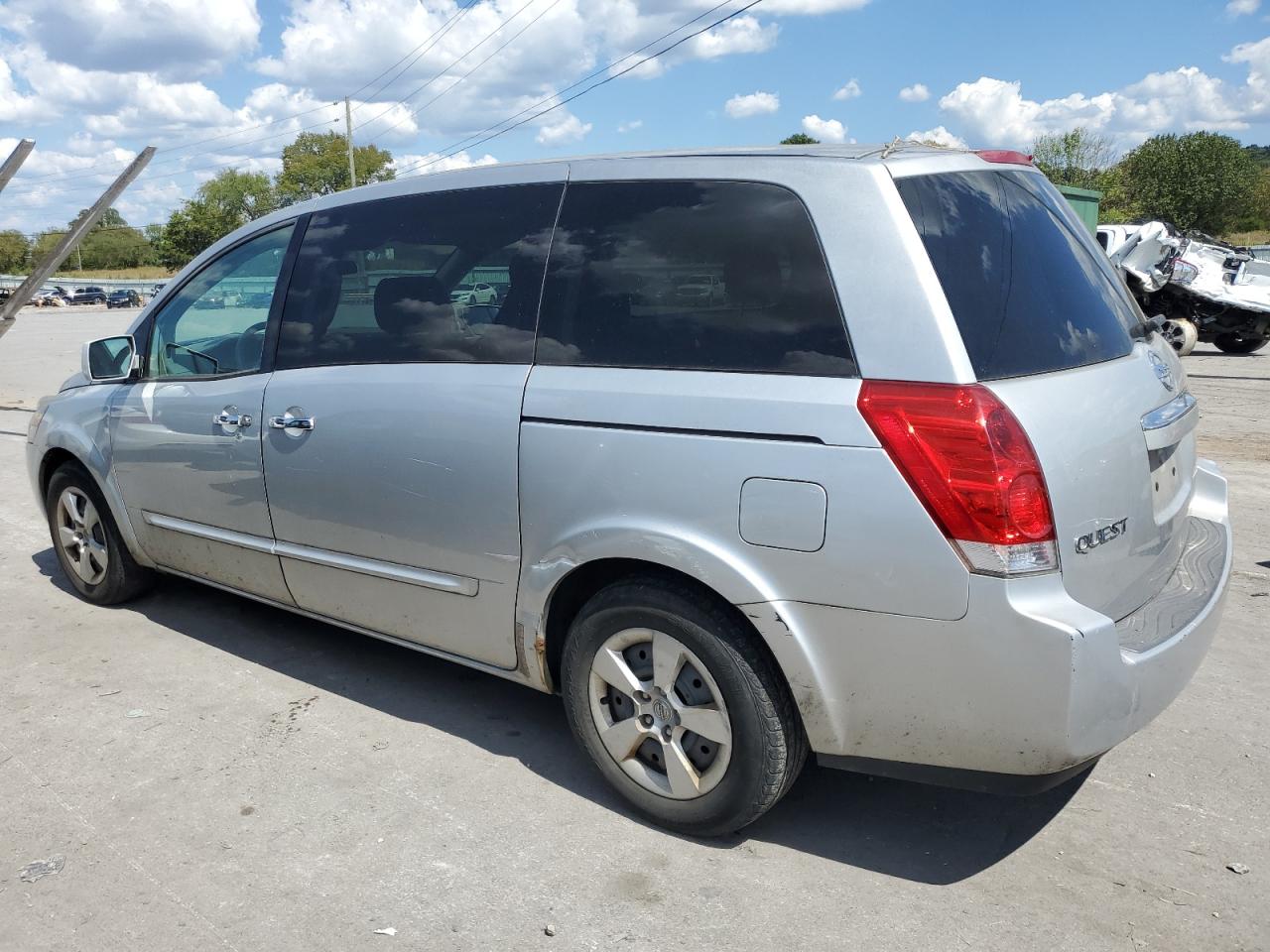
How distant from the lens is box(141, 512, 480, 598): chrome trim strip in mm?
3549

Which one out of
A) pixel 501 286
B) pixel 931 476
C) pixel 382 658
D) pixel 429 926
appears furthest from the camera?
pixel 382 658

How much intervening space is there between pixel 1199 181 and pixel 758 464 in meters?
66.1

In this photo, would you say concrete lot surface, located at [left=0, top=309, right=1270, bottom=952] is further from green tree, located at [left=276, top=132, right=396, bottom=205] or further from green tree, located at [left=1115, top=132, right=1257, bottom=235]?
green tree, located at [left=276, top=132, right=396, bottom=205]

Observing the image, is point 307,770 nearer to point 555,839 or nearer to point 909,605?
point 555,839

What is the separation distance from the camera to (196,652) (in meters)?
4.70

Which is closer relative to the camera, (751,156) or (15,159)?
(751,156)

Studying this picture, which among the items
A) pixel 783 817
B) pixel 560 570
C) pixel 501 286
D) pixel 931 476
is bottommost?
pixel 783 817

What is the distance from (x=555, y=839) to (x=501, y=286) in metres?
1.72

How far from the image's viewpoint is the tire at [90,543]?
5086mm

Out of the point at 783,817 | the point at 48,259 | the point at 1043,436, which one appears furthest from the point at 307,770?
the point at 48,259

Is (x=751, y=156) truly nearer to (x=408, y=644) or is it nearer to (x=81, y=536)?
(x=408, y=644)

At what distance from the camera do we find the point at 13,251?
11956 cm

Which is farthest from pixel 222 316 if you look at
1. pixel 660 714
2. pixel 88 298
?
pixel 88 298

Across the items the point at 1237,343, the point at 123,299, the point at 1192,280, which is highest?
the point at 123,299
